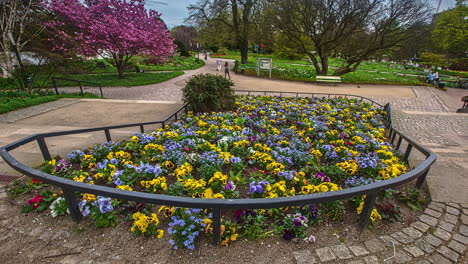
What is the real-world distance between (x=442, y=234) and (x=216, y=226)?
2413 mm

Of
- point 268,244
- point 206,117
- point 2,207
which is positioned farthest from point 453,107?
point 2,207

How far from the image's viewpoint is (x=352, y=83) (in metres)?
18.5

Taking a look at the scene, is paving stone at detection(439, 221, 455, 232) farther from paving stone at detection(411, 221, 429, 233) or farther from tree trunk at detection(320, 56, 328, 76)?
tree trunk at detection(320, 56, 328, 76)

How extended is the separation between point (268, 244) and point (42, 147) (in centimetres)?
369

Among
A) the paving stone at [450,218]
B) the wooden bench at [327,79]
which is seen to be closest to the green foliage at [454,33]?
the wooden bench at [327,79]

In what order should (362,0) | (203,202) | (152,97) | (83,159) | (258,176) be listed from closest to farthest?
(203,202), (258,176), (83,159), (152,97), (362,0)

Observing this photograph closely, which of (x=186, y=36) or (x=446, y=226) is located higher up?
(x=186, y=36)

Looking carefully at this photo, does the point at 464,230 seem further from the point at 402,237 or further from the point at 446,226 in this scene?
the point at 402,237

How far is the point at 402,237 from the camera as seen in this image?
7.62 feet

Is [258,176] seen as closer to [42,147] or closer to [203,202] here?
[203,202]

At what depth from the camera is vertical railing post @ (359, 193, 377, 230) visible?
2184 millimetres

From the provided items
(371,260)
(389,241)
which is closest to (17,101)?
(371,260)

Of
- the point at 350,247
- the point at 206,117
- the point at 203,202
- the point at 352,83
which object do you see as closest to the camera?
the point at 203,202

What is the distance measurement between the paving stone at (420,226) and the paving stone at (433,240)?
8 centimetres
